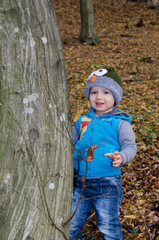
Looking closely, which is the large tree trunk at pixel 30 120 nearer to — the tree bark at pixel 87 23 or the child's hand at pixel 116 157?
the child's hand at pixel 116 157

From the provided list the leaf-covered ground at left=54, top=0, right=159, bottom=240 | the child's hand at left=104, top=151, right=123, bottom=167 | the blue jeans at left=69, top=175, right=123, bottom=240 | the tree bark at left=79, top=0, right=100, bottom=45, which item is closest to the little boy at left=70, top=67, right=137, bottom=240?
the blue jeans at left=69, top=175, right=123, bottom=240

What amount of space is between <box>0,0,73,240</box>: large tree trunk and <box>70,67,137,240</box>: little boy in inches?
25.8

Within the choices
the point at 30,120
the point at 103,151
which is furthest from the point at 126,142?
the point at 30,120

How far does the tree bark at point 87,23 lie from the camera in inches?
435

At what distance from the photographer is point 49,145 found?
1694 mm

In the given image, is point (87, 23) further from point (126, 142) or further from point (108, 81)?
point (126, 142)

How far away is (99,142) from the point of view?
242 centimetres

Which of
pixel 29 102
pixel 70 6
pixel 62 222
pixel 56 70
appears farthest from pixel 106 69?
pixel 70 6

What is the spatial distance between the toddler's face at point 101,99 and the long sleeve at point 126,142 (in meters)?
0.24

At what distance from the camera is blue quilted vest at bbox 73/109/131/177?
236cm

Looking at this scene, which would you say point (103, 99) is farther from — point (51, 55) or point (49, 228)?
point (49, 228)

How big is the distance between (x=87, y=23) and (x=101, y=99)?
32.2 ft

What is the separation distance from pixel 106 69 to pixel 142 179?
215cm

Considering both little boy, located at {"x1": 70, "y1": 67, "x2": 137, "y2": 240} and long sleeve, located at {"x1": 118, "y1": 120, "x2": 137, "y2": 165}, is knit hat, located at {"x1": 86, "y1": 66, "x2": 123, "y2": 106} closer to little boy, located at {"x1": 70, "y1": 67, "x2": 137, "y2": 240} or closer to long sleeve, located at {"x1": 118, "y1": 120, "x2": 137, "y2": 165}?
little boy, located at {"x1": 70, "y1": 67, "x2": 137, "y2": 240}
